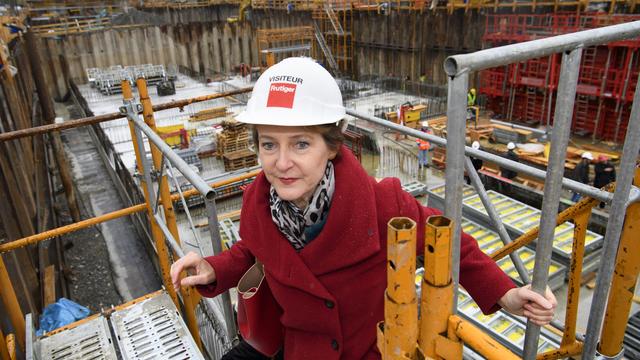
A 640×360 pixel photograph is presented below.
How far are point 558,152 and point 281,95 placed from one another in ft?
3.70

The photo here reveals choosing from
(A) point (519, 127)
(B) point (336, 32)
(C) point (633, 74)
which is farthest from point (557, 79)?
(B) point (336, 32)

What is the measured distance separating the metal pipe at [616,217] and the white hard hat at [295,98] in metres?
1.22

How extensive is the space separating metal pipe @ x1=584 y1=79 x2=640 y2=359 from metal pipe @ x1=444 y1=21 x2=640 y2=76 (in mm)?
424

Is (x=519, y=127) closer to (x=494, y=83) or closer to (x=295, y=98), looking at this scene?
(x=494, y=83)

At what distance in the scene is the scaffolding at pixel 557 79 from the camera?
559 inches

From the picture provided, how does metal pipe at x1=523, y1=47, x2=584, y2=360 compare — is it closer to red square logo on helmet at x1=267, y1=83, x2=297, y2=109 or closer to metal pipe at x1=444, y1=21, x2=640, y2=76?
metal pipe at x1=444, y1=21, x2=640, y2=76

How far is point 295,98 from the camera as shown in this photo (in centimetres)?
196

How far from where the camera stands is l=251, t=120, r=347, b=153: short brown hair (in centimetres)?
201

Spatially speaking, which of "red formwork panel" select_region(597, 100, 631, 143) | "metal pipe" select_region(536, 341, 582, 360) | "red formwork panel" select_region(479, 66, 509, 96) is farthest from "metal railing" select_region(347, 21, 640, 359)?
"red formwork panel" select_region(479, 66, 509, 96)

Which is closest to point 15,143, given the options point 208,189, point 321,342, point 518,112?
point 208,189

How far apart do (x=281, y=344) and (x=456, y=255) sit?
144 cm

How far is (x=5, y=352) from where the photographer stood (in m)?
3.68

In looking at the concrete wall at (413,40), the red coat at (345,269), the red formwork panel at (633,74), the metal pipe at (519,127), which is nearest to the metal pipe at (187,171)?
the red coat at (345,269)

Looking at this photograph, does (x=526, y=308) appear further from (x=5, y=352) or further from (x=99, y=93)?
(x=99, y=93)
